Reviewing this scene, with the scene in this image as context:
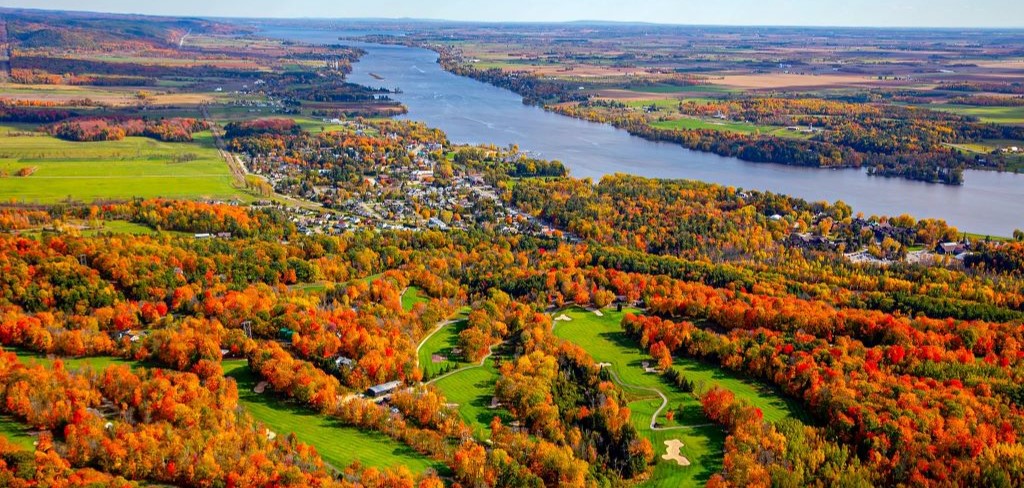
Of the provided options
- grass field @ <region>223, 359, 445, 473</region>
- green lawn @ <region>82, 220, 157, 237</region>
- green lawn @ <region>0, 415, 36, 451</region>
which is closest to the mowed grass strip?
grass field @ <region>223, 359, 445, 473</region>

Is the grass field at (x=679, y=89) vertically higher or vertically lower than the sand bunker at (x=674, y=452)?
higher

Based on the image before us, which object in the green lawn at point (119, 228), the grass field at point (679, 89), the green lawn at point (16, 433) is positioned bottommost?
the green lawn at point (16, 433)

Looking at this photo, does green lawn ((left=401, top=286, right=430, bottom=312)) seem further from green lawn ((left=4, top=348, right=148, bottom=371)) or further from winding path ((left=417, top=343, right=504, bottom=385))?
green lawn ((left=4, top=348, right=148, bottom=371))

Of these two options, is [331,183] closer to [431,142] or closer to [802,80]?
[431,142]

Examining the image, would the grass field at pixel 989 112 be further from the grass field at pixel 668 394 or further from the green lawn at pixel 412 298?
the green lawn at pixel 412 298

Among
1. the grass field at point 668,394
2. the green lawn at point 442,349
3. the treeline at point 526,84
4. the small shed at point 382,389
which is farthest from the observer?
the treeline at point 526,84

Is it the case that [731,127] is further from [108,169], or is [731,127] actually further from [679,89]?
[108,169]

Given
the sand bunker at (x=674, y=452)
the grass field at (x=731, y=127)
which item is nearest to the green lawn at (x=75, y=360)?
the sand bunker at (x=674, y=452)
